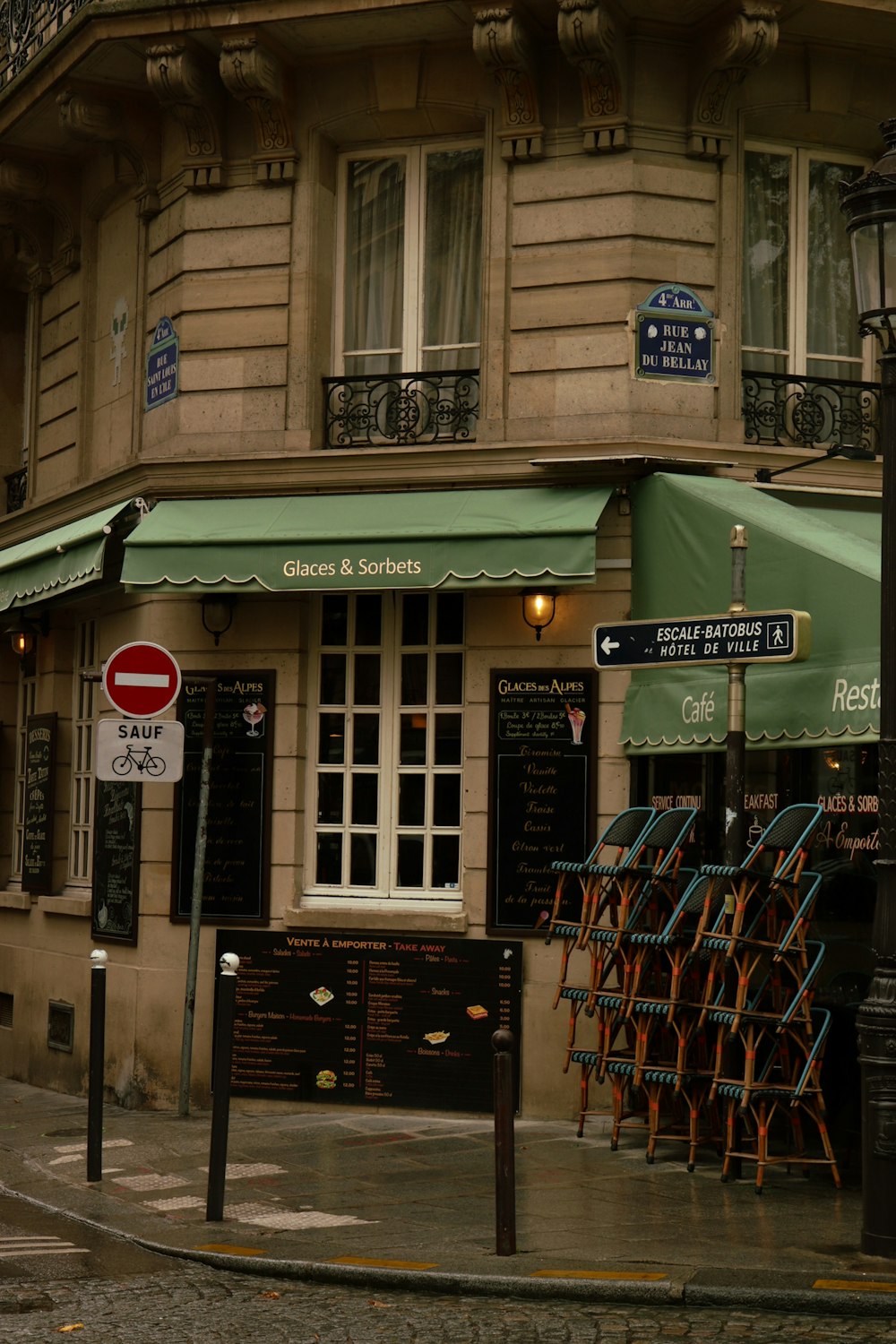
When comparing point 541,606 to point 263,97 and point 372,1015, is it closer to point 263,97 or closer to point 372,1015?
point 372,1015

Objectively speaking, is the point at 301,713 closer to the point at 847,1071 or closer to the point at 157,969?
the point at 157,969

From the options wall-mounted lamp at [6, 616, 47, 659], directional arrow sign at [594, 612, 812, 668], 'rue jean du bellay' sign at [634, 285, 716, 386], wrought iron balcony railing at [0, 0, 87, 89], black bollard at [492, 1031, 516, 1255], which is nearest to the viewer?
black bollard at [492, 1031, 516, 1255]

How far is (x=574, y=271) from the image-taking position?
455 inches

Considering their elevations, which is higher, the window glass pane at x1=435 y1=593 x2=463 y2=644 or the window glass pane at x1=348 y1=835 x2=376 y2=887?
the window glass pane at x1=435 y1=593 x2=463 y2=644

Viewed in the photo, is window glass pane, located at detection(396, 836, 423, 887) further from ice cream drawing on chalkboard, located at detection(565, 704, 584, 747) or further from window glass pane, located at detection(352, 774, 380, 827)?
ice cream drawing on chalkboard, located at detection(565, 704, 584, 747)

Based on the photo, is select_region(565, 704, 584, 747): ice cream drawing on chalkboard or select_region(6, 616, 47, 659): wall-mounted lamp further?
select_region(6, 616, 47, 659): wall-mounted lamp

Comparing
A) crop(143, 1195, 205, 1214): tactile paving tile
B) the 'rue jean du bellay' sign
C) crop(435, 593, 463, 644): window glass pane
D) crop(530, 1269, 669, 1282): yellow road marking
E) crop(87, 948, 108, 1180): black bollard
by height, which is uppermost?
the 'rue jean du bellay' sign

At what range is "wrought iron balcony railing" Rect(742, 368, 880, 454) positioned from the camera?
38.6 ft

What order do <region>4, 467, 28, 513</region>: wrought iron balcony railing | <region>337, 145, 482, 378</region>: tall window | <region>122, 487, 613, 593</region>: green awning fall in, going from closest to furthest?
<region>122, 487, 613, 593</region>: green awning < <region>337, 145, 482, 378</region>: tall window < <region>4, 467, 28, 513</region>: wrought iron balcony railing

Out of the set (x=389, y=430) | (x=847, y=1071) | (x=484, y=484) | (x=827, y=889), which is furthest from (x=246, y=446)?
(x=847, y=1071)

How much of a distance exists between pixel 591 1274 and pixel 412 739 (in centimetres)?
537

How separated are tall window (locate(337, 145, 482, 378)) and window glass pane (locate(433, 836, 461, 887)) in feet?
11.0

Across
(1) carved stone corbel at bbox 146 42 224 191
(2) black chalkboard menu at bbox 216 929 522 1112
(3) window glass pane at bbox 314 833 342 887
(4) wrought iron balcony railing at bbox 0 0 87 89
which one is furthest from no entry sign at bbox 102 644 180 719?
(4) wrought iron balcony railing at bbox 0 0 87 89

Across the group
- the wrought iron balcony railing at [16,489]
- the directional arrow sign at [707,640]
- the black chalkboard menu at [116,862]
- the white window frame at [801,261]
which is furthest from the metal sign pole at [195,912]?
the wrought iron balcony railing at [16,489]
